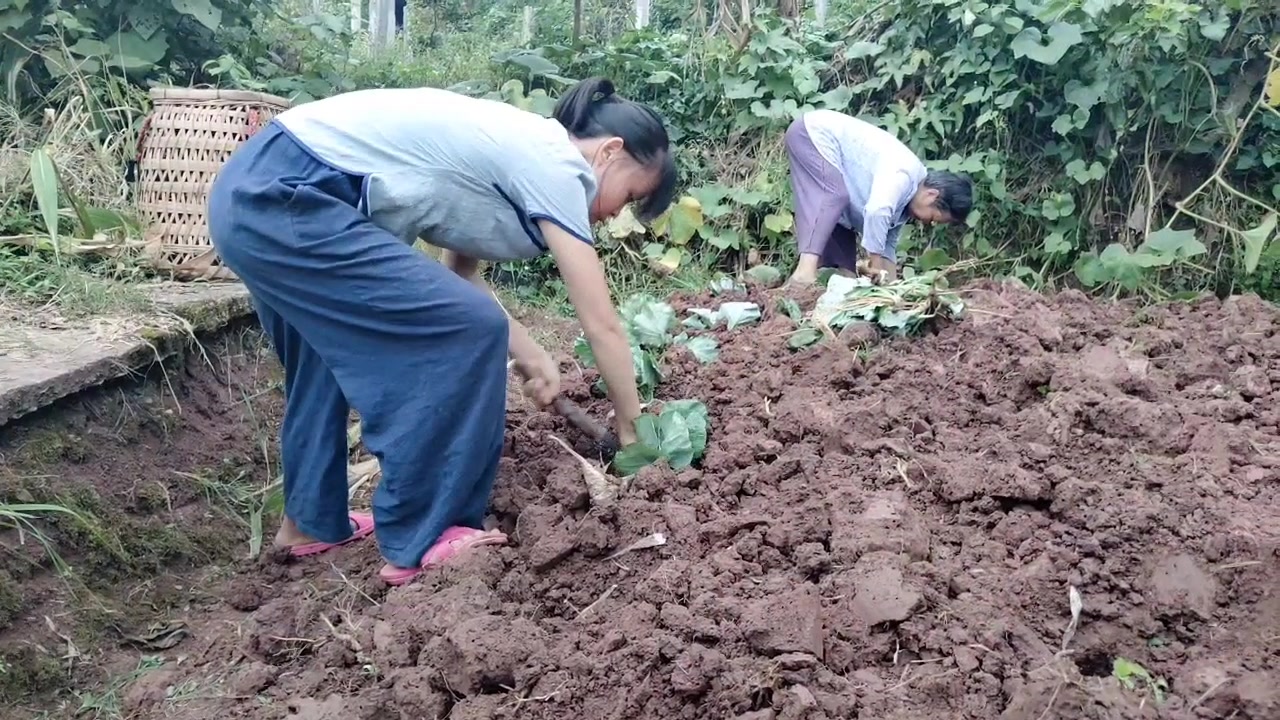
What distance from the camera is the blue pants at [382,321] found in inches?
80.3

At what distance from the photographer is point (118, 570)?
2322 millimetres

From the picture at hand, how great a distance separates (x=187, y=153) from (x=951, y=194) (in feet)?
10.3

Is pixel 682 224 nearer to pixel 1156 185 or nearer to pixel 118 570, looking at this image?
pixel 1156 185

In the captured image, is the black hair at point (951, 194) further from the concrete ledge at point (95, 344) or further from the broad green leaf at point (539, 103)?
the concrete ledge at point (95, 344)

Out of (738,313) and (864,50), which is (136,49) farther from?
(864,50)

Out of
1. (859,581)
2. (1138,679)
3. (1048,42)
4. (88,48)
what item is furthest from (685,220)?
(1138,679)

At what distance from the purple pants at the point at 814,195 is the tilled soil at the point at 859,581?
203cm

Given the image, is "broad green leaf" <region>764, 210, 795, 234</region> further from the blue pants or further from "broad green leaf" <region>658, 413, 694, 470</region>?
the blue pants

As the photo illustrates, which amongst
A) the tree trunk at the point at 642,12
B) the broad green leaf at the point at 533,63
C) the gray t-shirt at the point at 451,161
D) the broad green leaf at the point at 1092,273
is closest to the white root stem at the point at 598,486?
the gray t-shirt at the point at 451,161

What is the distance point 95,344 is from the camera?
107 inches

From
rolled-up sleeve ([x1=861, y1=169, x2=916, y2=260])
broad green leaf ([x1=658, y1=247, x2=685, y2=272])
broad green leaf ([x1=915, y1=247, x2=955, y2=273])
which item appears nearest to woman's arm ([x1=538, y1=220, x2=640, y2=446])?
rolled-up sleeve ([x1=861, y1=169, x2=916, y2=260])

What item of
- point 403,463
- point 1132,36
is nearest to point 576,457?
point 403,463

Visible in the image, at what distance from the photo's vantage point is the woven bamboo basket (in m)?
3.77

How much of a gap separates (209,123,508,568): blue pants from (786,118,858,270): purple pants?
9.28ft
